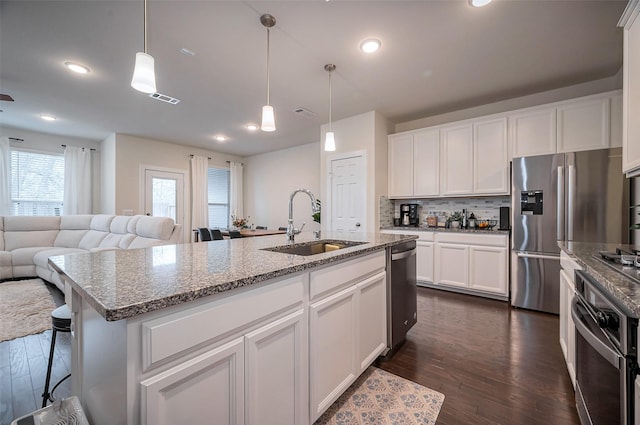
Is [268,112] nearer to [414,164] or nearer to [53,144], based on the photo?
[414,164]

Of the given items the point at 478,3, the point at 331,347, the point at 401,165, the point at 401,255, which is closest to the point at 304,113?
the point at 401,165

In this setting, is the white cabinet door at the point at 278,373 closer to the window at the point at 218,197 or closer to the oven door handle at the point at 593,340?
the oven door handle at the point at 593,340

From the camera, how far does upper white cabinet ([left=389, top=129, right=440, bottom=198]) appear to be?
12.9 feet

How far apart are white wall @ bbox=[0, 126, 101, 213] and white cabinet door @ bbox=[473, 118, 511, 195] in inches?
284

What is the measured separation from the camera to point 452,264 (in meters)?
3.59

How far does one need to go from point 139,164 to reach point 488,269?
21.0 feet

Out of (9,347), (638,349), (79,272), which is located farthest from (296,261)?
(9,347)

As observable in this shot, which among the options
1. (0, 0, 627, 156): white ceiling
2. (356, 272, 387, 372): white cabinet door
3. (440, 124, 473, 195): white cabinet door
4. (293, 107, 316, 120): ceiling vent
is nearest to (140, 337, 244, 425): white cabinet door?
(356, 272, 387, 372): white cabinet door

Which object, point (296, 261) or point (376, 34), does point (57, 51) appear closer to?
point (376, 34)

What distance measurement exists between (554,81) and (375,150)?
2220 mm

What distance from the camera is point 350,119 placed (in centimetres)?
426

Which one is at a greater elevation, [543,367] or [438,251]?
[438,251]

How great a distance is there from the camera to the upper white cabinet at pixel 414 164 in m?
3.93

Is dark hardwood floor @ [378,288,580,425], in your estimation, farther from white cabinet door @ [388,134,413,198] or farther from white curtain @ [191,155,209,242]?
white curtain @ [191,155,209,242]
